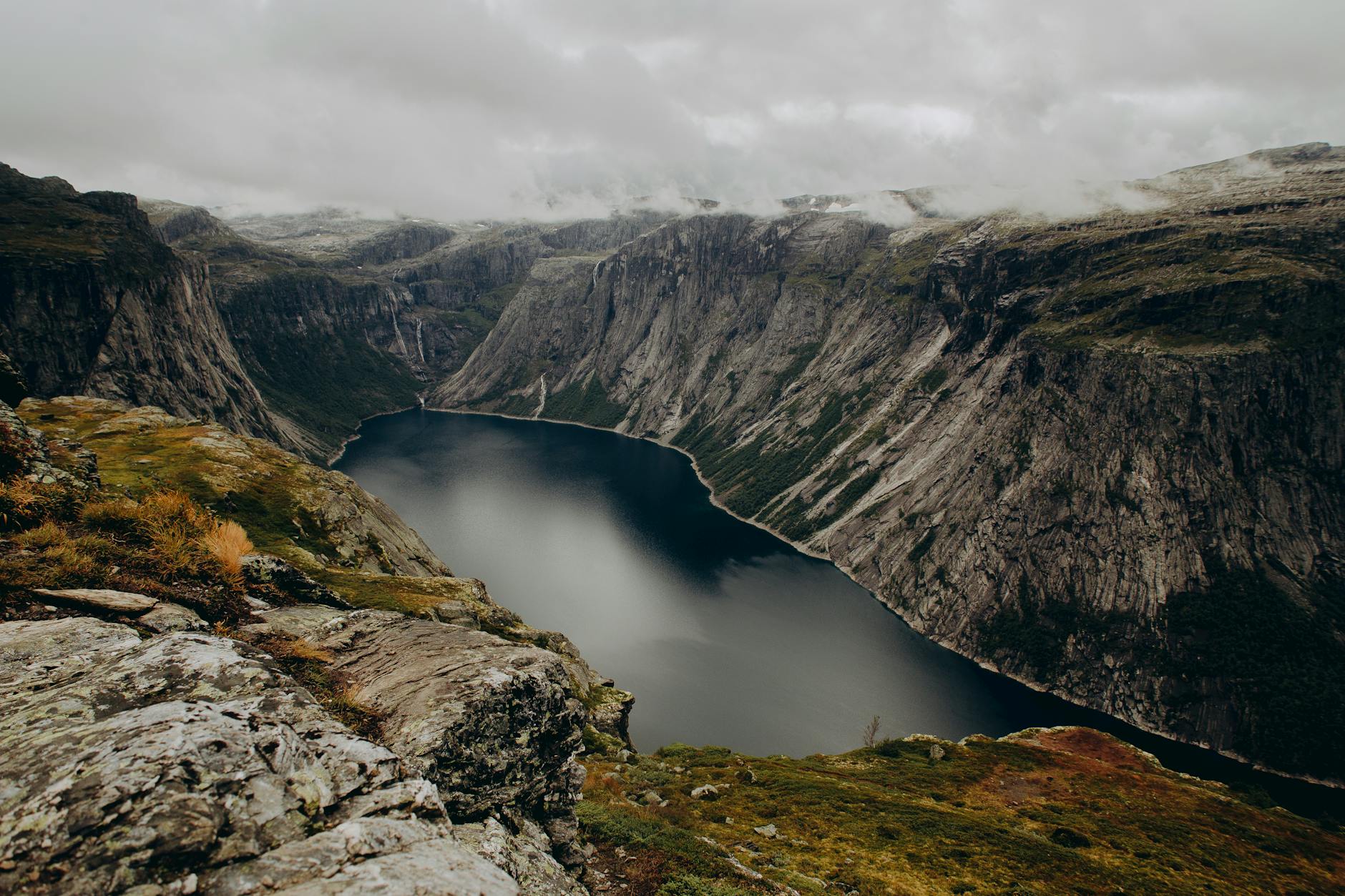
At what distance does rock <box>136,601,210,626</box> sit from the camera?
44.8ft

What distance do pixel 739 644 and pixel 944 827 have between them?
82.7m

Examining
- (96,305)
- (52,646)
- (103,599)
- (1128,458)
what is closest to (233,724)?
(52,646)

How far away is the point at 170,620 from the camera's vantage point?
1417cm

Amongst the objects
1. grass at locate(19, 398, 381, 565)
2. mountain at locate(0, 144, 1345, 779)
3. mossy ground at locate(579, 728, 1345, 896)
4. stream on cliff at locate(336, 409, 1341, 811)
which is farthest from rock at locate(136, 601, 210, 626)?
mountain at locate(0, 144, 1345, 779)

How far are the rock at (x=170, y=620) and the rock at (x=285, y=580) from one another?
7124 millimetres

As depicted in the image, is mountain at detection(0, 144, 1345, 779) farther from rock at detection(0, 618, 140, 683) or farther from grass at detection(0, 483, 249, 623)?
rock at detection(0, 618, 140, 683)

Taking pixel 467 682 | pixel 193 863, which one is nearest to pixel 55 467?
pixel 467 682

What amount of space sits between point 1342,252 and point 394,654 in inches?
9437

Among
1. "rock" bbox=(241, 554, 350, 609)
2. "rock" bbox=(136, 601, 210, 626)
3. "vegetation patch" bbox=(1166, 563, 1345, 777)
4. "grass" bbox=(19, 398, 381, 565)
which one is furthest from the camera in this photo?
"vegetation patch" bbox=(1166, 563, 1345, 777)

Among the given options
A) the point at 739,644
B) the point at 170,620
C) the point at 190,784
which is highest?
the point at 190,784

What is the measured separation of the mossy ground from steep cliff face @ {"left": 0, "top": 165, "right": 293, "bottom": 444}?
185m

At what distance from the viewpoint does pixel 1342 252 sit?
6270 inches

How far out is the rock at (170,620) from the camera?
1365cm

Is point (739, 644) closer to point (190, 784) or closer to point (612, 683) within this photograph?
point (612, 683)
